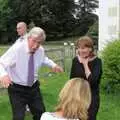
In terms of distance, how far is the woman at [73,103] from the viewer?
4.57 m

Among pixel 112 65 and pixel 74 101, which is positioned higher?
pixel 74 101

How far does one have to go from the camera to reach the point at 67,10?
60.6 m

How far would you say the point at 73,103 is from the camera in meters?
4.57

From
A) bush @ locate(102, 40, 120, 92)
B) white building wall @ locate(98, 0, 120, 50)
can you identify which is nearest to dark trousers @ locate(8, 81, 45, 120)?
bush @ locate(102, 40, 120, 92)

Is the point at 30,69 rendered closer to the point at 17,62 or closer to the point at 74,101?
the point at 17,62

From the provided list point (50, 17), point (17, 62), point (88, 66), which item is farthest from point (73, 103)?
point (50, 17)

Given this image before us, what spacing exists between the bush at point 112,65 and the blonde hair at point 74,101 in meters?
7.84

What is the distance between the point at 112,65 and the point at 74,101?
814 cm

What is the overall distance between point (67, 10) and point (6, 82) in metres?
54.4

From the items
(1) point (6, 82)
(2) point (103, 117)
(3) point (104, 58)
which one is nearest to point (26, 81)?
(1) point (6, 82)

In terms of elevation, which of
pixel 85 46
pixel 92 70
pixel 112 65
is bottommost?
pixel 112 65

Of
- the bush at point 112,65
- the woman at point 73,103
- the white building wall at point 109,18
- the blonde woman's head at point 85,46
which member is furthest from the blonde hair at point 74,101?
the white building wall at point 109,18

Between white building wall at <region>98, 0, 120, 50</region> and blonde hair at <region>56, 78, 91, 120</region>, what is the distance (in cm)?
1542

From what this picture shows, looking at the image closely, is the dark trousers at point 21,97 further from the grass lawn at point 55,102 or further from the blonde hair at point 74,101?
the blonde hair at point 74,101
